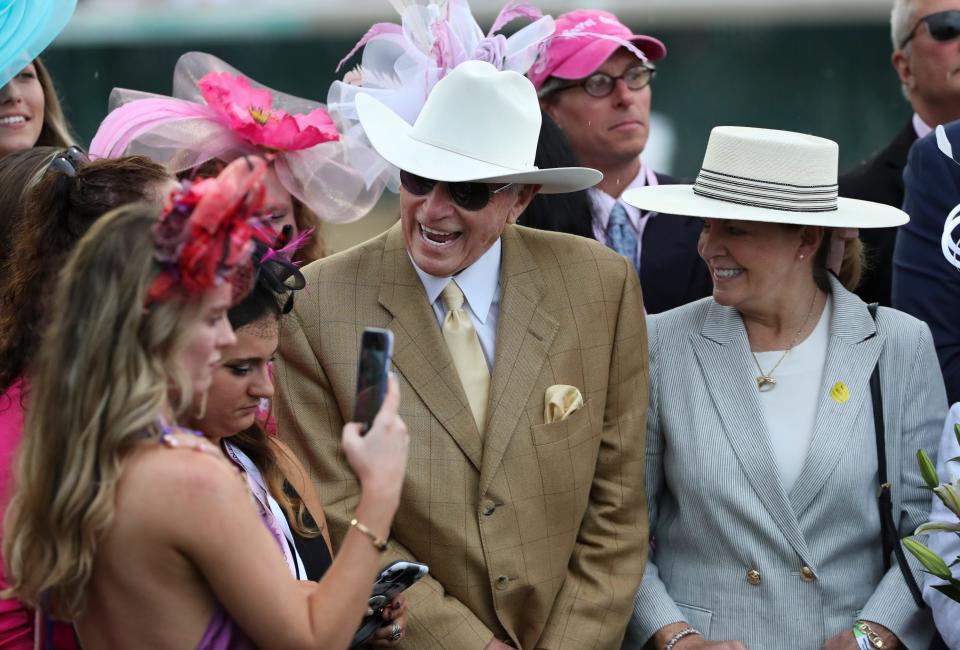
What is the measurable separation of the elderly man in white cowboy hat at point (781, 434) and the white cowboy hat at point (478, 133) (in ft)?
1.33

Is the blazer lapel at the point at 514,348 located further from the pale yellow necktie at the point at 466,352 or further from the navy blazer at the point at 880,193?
the navy blazer at the point at 880,193

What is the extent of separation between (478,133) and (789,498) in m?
1.24

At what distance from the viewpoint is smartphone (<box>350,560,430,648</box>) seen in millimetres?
2865

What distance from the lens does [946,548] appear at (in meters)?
3.26

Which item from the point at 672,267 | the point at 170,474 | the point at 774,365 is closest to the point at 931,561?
the point at 774,365

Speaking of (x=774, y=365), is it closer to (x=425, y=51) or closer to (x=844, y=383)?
(x=844, y=383)

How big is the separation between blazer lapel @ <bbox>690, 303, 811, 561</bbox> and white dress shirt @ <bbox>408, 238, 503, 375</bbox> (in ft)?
1.93

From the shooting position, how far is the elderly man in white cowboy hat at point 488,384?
10.6ft

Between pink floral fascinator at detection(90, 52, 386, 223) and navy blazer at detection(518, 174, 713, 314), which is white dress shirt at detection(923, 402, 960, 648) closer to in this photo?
navy blazer at detection(518, 174, 713, 314)

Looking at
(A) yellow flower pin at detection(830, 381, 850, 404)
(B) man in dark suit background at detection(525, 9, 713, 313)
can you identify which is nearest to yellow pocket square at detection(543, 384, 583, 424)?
(A) yellow flower pin at detection(830, 381, 850, 404)

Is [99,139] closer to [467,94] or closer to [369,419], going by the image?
[467,94]

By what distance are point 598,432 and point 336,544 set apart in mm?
738

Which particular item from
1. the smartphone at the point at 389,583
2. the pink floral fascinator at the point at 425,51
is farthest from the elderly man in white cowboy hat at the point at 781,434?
the smartphone at the point at 389,583

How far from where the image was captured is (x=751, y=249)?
11.5ft
